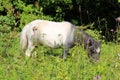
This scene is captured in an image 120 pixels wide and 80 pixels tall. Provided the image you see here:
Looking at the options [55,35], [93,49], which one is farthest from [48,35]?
[93,49]

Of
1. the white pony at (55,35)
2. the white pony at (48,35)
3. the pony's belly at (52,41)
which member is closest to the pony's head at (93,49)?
the white pony at (55,35)

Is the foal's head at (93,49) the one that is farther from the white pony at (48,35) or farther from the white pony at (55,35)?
the white pony at (48,35)

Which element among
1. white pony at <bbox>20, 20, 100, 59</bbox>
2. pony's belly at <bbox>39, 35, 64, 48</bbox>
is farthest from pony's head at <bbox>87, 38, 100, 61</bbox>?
pony's belly at <bbox>39, 35, 64, 48</bbox>

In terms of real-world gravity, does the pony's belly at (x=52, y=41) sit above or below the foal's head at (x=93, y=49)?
above

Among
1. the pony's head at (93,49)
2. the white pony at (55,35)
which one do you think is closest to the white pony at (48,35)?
the white pony at (55,35)

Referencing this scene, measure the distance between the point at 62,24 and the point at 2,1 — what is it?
6.41m

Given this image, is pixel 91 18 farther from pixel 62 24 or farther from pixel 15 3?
pixel 62 24

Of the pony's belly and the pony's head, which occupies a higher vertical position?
the pony's belly

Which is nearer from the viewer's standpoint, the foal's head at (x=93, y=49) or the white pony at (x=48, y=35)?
the foal's head at (x=93, y=49)

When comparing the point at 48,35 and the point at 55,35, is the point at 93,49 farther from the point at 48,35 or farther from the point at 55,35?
the point at 48,35

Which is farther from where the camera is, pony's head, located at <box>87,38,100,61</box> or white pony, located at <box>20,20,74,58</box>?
white pony, located at <box>20,20,74,58</box>

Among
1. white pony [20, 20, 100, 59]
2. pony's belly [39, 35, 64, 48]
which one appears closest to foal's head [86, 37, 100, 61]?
white pony [20, 20, 100, 59]

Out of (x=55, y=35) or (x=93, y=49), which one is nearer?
(x=93, y=49)

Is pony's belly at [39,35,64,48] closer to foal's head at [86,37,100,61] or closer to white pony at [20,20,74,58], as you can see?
white pony at [20,20,74,58]
